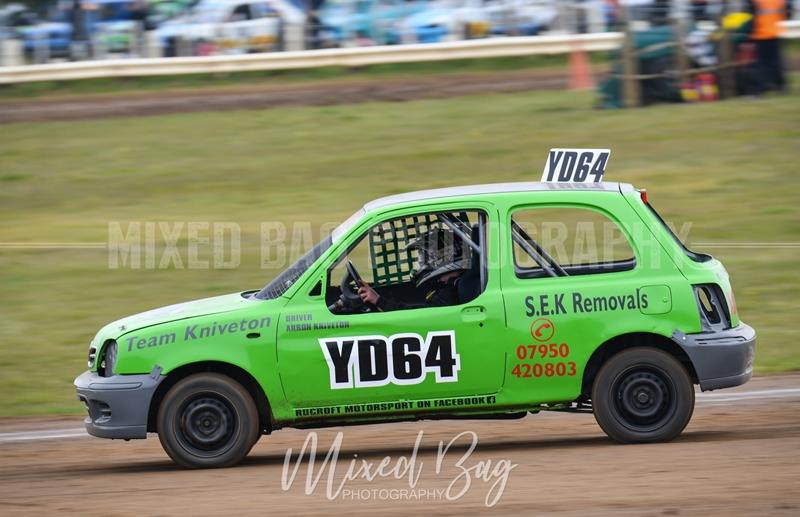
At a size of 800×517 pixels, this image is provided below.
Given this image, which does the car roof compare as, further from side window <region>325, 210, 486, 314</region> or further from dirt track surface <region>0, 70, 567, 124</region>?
dirt track surface <region>0, 70, 567, 124</region>

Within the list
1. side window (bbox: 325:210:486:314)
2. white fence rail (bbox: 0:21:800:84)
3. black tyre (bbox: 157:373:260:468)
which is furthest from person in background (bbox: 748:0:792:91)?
black tyre (bbox: 157:373:260:468)

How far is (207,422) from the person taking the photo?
766cm

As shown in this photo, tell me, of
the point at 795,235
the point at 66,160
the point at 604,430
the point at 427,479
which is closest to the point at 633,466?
the point at 604,430

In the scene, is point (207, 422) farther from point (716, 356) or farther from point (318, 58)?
point (318, 58)

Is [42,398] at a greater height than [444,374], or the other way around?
[444,374]

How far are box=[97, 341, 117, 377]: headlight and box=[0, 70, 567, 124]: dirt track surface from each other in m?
17.0

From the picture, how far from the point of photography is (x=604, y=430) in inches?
306

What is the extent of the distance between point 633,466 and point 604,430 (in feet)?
1.96

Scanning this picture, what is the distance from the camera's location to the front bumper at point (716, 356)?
7.60 metres

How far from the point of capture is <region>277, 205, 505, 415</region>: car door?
295 inches

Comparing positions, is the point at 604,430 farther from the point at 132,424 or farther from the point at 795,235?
the point at 795,235

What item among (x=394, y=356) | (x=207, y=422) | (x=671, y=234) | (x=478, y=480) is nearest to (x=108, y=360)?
(x=207, y=422)

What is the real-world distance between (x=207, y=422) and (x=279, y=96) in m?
18.4

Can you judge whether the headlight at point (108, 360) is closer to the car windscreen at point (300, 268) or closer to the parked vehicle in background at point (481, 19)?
the car windscreen at point (300, 268)
